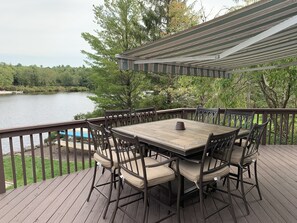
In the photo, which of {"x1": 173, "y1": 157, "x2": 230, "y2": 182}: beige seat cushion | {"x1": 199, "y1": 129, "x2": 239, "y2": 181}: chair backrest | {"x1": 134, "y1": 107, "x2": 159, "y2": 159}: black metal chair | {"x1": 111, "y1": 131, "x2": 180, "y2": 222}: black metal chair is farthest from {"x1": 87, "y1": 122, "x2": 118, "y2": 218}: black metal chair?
{"x1": 134, "y1": 107, "x2": 159, "y2": 159}: black metal chair

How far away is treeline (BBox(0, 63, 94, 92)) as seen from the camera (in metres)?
12.3

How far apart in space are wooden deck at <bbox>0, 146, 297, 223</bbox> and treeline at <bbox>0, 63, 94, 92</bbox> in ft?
31.9

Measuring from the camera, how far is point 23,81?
488 inches

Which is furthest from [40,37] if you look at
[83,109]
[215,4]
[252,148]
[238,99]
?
[252,148]

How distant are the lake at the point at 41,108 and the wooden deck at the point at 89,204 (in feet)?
11.4

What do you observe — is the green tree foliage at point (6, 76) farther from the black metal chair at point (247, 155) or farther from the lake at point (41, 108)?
the black metal chair at point (247, 155)

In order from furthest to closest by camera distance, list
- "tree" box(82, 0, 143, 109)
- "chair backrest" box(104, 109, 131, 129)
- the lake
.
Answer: "tree" box(82, 0, 143, 109) → the lake → "chair backrest" box(104, 109, 131, 129)

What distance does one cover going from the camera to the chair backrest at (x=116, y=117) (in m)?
3.92

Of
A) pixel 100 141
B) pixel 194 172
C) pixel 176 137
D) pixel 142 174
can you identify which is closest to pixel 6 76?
pixel 100 141

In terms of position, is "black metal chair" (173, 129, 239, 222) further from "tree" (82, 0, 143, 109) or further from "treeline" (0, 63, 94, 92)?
"treeline" (0, 63, 94, 92)

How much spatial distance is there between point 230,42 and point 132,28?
9702 millimetres

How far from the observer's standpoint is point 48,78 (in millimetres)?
13195

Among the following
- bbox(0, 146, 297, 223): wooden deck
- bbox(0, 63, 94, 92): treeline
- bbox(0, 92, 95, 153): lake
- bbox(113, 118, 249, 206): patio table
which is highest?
bbox(0, 63, 94, 92): treeline

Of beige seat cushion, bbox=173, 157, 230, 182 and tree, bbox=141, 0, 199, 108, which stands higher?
tree, bbox=141, 0, 199, 108
